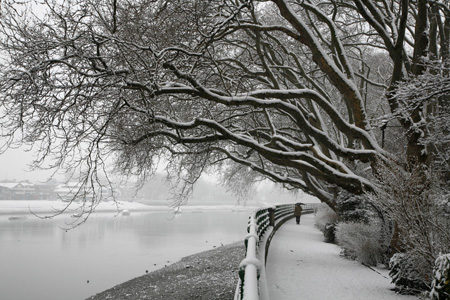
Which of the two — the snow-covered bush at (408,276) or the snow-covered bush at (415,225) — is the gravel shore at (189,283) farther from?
the snow-covered bush at (415,225)

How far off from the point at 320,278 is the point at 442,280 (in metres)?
4.91

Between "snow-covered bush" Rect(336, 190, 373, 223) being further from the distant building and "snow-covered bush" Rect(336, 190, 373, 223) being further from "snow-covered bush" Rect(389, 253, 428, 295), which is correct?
the distant building

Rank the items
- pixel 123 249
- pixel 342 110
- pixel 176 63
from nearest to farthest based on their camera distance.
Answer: pixel 176 63 → pixel 342 110 → pixel 123 249

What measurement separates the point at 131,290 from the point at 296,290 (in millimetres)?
7355

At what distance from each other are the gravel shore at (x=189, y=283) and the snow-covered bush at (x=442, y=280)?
5570mm

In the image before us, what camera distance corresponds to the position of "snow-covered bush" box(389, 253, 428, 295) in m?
8.13

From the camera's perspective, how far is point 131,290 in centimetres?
1354

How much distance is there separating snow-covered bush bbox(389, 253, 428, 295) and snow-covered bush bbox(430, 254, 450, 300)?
2936 mm

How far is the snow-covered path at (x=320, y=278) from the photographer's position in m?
8.21

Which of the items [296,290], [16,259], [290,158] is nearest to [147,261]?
[16,259]

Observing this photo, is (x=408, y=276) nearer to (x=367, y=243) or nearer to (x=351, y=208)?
(x=367, y=243)

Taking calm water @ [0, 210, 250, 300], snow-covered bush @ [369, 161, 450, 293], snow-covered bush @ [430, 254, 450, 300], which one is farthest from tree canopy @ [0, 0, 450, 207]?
calm water @ [0, 210, 250, 300]

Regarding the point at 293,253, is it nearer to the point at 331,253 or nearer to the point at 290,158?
the point at 331,253

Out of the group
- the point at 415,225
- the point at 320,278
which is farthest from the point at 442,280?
the point at 320,278
